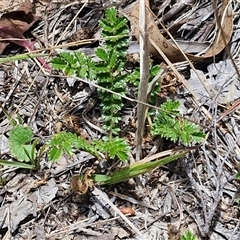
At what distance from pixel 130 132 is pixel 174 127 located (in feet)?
0.75

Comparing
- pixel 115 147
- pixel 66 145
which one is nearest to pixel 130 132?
pixel 115 147

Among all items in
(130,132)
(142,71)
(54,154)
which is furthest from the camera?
(130,132)

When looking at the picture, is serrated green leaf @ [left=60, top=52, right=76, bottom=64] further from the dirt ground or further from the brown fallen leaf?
the brown fallen leaf

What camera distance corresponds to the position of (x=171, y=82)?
7.27ft

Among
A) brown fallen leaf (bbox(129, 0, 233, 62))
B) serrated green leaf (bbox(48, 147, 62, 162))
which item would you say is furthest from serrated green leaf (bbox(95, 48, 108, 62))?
serrated green leaf (bbox(48, 147, 62, 162))

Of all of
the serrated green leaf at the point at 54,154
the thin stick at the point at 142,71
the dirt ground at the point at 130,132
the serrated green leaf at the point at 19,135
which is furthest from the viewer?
the serrated green leaf at the point at 19,135

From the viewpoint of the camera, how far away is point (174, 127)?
78.6 inches

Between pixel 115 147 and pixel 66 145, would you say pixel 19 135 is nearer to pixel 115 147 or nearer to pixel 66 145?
pixel 66 145

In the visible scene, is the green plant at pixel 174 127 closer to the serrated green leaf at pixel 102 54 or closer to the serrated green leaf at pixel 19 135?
the serrated green leaf at pixel 102 54

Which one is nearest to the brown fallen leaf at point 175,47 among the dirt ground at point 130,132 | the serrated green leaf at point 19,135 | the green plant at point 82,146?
the dirt ground at point 130,132

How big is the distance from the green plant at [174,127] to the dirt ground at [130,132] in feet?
0.21

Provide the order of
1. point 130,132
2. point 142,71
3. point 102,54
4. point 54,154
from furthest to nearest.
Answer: point 130,132
point 102,54
point 54,154
point 142,71

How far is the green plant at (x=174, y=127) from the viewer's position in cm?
195

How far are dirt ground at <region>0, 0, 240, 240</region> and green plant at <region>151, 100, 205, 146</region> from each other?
0.21 ft
